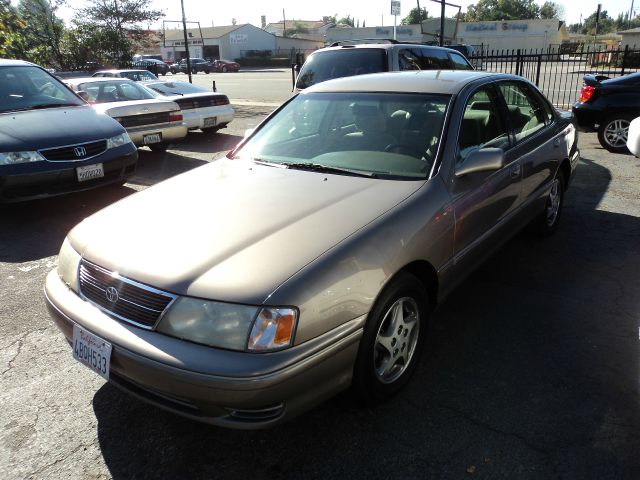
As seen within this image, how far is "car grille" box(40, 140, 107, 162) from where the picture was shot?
18.4 ft

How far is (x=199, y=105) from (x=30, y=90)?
13.3 ft

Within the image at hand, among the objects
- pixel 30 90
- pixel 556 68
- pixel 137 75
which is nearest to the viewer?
pixel 30 90

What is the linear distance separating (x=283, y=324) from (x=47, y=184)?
14.8 ft

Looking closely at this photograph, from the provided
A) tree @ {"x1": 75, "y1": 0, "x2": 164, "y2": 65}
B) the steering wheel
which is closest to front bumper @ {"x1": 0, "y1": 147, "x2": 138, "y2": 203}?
the steering wheel

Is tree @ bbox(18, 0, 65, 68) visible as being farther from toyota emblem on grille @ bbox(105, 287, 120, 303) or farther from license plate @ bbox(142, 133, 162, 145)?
toyota emblem on grille @ bbox(105, 287, 120, 303)

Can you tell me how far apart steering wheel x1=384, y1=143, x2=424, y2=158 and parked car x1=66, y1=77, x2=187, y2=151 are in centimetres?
620

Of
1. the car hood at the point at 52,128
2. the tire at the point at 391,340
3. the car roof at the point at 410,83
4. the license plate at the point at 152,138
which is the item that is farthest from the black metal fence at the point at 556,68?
the tire at the point at 391,340

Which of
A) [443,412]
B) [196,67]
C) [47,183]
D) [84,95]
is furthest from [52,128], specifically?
[196,67]

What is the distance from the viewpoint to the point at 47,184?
5.56 m

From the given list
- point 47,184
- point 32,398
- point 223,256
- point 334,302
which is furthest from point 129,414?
point 47,184

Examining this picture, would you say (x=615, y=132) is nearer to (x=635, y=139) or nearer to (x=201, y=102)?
(x=635, y=139)

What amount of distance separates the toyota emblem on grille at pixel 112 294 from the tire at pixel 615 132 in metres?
8.27

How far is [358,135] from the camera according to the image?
134 inches

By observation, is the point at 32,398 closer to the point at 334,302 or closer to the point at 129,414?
the point at 129,414
